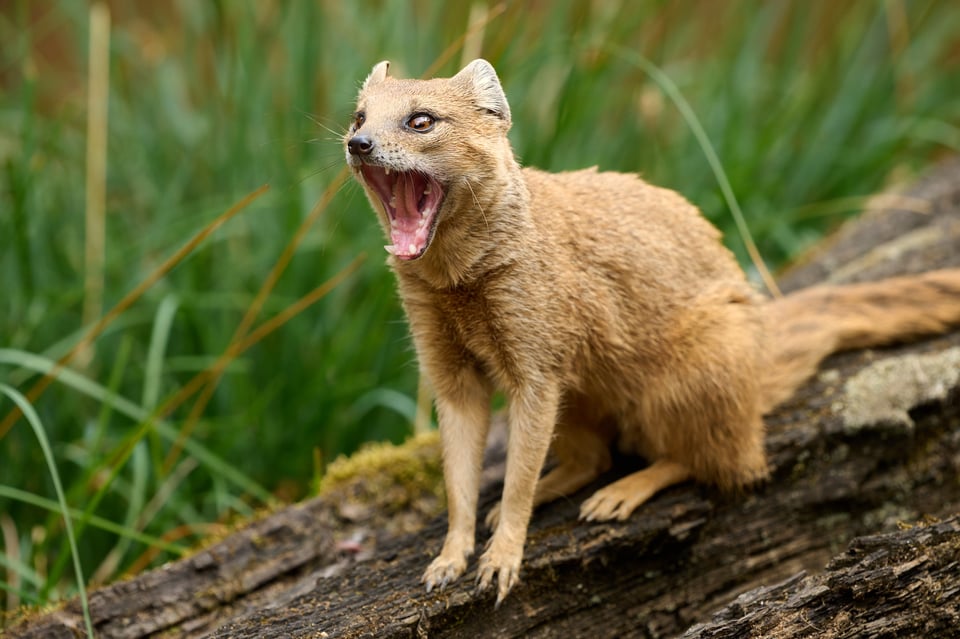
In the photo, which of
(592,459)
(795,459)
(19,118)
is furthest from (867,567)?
(19,118)

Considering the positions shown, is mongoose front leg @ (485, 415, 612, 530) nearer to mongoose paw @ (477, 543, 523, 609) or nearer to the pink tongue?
mongoose paw @ (477, 543, 523, 609)

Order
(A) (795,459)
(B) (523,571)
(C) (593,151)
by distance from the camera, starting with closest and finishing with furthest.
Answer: (B) (523,571) → (A) (795,459) → (C) (593,151)

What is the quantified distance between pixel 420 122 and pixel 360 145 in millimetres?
242

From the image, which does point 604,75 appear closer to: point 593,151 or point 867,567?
point 593,151

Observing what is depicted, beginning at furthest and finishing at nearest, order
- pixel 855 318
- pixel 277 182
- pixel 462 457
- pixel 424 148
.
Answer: pixel 277 182
pixel 855 318
pixel 462 457
pixel 424 148

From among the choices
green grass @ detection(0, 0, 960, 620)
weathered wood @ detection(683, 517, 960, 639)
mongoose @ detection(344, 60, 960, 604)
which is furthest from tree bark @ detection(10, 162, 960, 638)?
green grass @ detection(0, 0, 960, 620)

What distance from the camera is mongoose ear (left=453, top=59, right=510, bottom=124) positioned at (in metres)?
2.73

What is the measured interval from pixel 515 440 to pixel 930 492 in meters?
1.51

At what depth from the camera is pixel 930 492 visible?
128 inches

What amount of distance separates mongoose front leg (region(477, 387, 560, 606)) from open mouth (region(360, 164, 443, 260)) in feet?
1.91

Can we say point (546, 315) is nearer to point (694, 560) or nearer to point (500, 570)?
point (500, 570)

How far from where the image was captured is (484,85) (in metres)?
2.73

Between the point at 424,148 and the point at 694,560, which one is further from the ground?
the point at 424,148

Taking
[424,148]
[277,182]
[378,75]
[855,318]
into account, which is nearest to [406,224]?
[424,148]
